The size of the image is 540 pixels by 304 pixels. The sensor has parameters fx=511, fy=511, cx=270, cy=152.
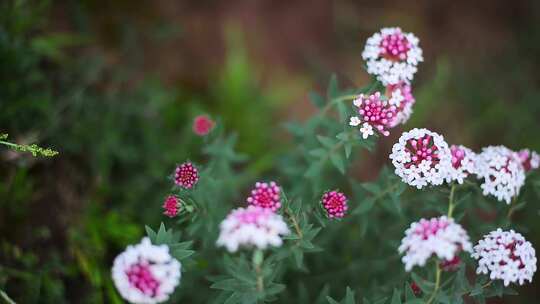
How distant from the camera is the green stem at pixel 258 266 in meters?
2.30

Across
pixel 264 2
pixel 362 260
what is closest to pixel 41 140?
pixel 362 260

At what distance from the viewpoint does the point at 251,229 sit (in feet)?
7.08

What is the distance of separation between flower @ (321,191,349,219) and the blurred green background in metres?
1.65

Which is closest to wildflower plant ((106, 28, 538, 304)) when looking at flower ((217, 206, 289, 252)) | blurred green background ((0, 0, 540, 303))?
flower ((217, 206, 289, 252))

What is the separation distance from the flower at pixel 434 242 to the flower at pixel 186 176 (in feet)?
3.50

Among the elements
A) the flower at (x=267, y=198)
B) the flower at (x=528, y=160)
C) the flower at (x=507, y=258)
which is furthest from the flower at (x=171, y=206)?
the flower at (x=528, y=160)

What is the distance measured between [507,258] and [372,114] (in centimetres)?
94

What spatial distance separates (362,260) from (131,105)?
219 centimetres

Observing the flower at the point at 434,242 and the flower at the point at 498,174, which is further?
the flower at the point at 498,174

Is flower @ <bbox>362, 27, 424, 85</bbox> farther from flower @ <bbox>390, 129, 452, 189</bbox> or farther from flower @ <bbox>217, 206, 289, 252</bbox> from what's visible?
flower @ <bbox>217, 206, 289, 252</bbox>

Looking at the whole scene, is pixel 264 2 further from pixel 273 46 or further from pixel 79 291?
pixel 79 291

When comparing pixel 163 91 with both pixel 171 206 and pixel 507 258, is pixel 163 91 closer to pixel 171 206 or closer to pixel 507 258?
pixel 171 206

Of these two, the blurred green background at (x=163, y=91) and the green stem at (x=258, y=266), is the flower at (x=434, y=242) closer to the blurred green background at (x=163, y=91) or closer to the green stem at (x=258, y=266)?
the green stem at (x=258, y=266)

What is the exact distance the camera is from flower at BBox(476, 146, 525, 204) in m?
2.72
